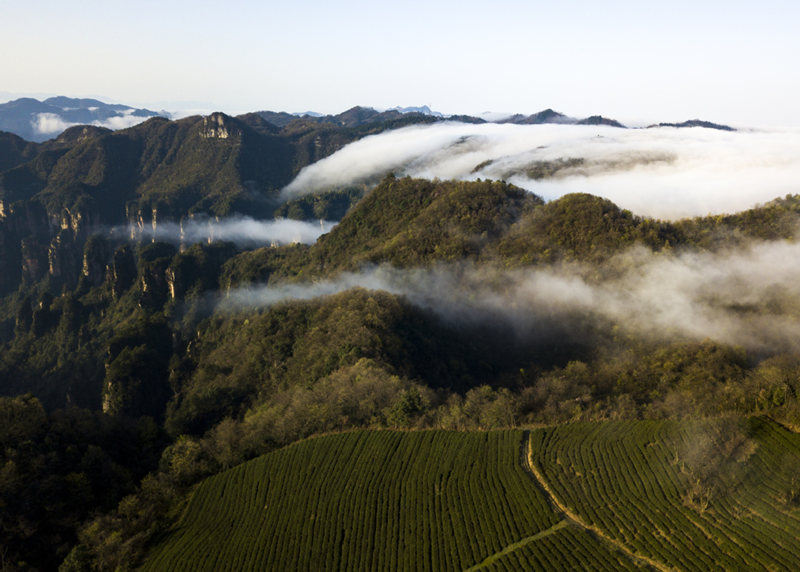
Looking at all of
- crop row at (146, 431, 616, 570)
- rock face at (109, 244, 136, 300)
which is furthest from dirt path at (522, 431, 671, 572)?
rock face at (109, 244, 136, 300)

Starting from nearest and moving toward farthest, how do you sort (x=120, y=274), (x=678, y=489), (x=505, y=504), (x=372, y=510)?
1. (x=678, y=489)
2. (x=505, y=504)
3. (x=372, y=510)
4. (x=120, y=274)

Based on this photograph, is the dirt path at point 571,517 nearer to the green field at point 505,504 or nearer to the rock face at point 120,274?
the green field at point 505,504

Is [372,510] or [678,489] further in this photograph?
[372,510]

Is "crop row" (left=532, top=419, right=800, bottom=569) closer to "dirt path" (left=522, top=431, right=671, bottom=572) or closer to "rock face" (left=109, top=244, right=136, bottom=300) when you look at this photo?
"dirt path" (left=522, top=431, right=671, bottom=572)

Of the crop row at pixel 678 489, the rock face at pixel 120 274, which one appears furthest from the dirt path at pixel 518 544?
the rock face at pixel 120 274

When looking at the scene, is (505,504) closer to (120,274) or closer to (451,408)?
(451,408)

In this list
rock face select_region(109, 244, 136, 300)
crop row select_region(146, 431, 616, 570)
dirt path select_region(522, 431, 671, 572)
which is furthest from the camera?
rock face select_region(109, 244, 136, 300)

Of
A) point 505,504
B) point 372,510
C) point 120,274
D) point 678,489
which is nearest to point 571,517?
point 505,504
